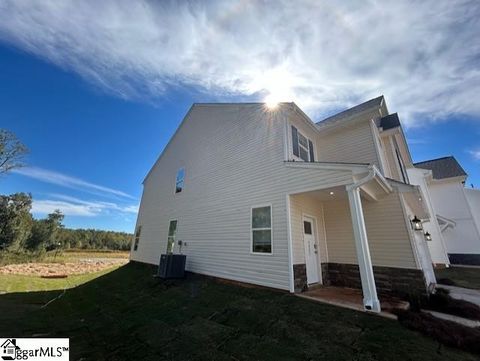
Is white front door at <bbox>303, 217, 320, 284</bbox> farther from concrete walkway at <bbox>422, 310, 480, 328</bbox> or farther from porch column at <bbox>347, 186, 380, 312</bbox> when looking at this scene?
concrete walkway at <bbox>422, 310, 480, 328</bbox>

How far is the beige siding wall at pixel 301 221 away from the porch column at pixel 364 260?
170 centimetres

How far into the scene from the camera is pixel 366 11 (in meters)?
5.30

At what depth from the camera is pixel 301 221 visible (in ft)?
20.4

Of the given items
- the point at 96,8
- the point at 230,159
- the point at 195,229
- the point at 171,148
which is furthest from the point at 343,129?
the point at 171,148

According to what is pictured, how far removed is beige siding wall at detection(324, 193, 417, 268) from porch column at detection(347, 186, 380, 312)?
186 cm

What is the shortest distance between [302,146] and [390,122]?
3.51 meters

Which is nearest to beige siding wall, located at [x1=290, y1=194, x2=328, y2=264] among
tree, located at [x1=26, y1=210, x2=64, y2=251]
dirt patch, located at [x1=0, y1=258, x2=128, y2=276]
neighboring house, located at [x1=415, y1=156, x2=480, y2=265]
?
neighboring house, located at [x1=415, y1=156, x2=480, y2=265]

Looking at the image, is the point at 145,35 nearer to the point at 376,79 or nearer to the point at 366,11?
the point at 366,11

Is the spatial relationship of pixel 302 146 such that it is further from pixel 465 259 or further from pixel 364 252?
pixel 465 259

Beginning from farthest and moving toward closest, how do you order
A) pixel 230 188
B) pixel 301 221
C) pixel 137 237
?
pixel 137 237 → pixel 230 188 → pixel 301 221

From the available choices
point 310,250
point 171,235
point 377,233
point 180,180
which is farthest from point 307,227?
point 180,180

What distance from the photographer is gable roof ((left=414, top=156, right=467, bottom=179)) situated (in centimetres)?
1473

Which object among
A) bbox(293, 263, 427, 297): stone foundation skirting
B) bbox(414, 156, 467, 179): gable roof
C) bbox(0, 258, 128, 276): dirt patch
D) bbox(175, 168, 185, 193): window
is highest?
bbox(414, 156, 467, 179): gable roof

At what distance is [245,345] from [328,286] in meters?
4.35
